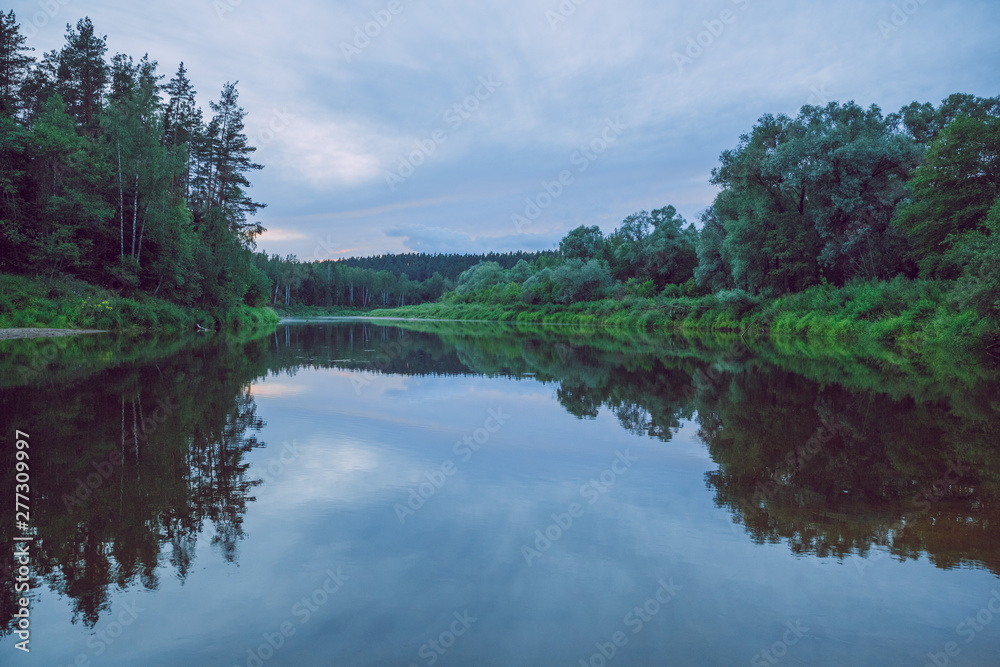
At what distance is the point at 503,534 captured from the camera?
14.3ft

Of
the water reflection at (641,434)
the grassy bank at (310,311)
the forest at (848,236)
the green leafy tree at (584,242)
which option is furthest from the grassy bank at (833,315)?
the grassy bank at (310,311)

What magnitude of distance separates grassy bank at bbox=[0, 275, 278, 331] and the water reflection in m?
11.7

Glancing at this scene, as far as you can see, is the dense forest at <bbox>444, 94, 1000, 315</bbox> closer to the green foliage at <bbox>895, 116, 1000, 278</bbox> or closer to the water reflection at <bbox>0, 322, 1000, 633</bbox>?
the green foliage at <bbox>895, 116, 1000, 278</bbox>

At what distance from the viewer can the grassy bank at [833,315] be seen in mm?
19562

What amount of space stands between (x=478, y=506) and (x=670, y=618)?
210 centimetres

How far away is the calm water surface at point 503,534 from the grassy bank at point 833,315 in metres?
12.8

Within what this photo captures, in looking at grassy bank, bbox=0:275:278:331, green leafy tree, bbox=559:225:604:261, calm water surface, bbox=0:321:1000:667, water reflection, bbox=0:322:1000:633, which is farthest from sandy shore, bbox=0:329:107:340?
green leafy tree, bbox=559:225:604:261

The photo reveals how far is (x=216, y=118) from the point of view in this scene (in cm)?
4106

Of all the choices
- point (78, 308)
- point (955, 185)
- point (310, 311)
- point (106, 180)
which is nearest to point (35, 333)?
point (78, 308)

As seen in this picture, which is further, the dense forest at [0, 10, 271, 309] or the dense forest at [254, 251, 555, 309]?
the dense forest at [254, 251, 555, 309]

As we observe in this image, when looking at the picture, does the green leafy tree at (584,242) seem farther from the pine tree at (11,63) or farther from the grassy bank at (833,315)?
the pine tree at (11,63)

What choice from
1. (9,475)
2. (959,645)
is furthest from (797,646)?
(9,475)

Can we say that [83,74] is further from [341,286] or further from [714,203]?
[341,286]

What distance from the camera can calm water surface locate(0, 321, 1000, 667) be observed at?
2.99m
